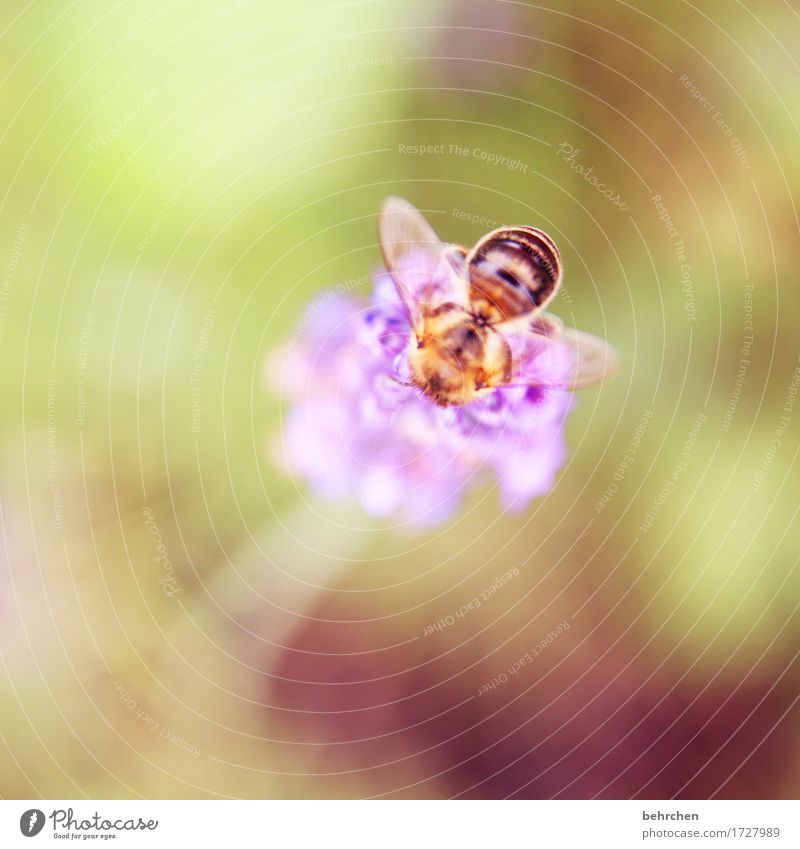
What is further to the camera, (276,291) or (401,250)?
(276,291)

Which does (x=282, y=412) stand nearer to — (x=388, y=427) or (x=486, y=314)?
(x=388, y=427)

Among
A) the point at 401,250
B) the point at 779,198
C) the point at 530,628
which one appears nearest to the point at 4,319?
the point at 401,250

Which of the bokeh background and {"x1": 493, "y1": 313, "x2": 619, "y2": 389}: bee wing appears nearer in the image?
{"x1": 493, "y1": 313, "x2": 619, "y2": 389}: bee wing

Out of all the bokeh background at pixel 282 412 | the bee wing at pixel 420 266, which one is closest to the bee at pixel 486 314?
the bee wing at pixel 420 266

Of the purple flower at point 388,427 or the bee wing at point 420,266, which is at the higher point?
the bee wing at point 420,266

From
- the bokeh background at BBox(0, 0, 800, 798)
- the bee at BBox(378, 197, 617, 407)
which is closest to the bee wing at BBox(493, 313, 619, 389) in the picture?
the bee at BBox(378, 197, 617, 407)

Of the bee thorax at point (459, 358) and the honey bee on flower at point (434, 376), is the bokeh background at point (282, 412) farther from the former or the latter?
the bee thorax at point (459, 358)

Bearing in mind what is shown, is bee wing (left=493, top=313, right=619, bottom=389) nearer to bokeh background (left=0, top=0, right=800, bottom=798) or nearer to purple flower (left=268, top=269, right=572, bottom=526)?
purple flower (left=268, top=269, right=572, bottom=526)
